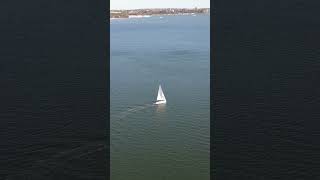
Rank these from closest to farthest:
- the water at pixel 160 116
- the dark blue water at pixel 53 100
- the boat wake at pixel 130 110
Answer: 1. the dark blue water at pixel 53 100
2. the water at pixel 160 116
3. the boat wake at pixel 130 110

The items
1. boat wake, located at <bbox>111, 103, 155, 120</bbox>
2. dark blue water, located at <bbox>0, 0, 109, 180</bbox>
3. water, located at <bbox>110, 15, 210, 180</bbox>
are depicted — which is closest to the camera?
dark blue water, located at <bbox>0, 0, 109, 180</bbox>

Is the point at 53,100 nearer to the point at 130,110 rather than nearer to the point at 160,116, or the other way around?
the point at 130,110

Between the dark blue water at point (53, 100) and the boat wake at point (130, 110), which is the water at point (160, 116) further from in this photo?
the dark blue water at point (53, 100)

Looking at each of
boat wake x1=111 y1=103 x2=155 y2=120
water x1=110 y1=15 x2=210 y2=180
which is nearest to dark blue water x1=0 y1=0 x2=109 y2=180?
boat wake x1=111 y1=103 x2=155 y2=120

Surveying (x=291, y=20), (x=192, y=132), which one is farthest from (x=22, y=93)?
(x=291, y=20)

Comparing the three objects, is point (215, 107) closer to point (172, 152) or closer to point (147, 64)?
point (172, 152)

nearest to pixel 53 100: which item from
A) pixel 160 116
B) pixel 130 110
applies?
pixel 130 110

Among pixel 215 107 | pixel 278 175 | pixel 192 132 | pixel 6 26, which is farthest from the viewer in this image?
pixel 6 26

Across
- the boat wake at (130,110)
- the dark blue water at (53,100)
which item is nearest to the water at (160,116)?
the boat wake at (130,110)

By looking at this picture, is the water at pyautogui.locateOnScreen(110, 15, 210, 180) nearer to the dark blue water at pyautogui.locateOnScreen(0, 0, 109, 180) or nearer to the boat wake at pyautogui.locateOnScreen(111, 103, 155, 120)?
the boat wake at pyautogui.locateOnScreen(111, 103, 155, 120)
